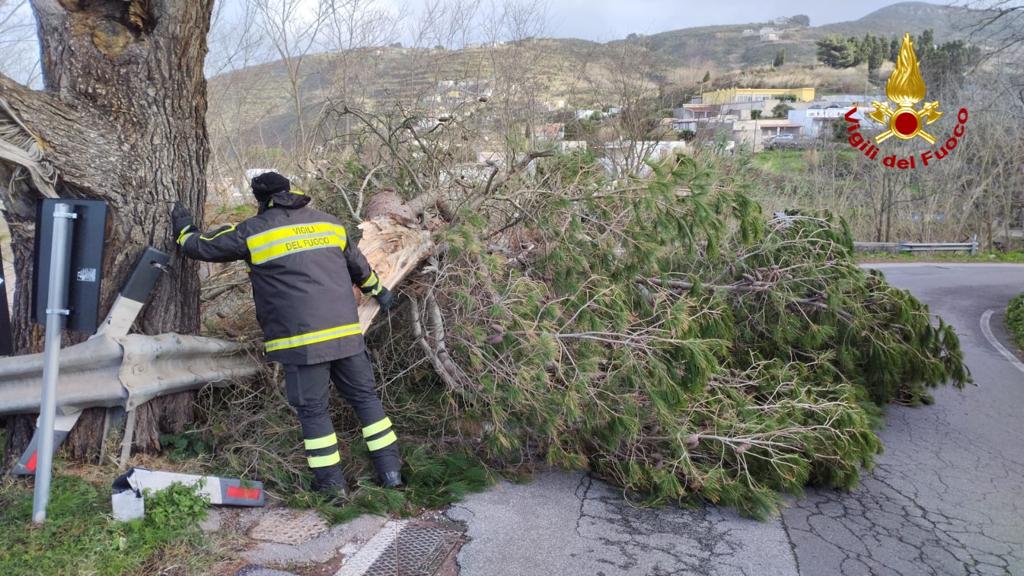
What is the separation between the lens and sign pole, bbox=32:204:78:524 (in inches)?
133

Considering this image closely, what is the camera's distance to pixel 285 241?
4.20 m

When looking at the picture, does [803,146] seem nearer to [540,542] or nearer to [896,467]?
[896,467]

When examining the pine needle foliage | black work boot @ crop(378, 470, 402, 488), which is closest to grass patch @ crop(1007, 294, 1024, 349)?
the pine needle foliage

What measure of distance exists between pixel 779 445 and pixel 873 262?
19.8 meters

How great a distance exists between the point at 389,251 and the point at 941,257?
24.2 m

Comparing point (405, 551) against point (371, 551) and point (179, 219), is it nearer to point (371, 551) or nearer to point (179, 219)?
point (371, 551)

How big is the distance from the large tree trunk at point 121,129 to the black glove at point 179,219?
55 mm

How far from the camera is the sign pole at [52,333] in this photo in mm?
3383

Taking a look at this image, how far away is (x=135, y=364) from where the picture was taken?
4.20 m

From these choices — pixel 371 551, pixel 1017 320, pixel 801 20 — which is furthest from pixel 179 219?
pixel 801 20

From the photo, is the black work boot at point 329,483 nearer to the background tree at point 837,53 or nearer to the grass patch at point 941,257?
the grass patch at point 941,257

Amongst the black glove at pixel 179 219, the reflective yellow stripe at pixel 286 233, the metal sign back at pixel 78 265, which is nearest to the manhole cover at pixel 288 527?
the metal sign back at pixel 78 265

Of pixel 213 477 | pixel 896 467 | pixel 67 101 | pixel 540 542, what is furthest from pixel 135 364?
pixel 896 467
